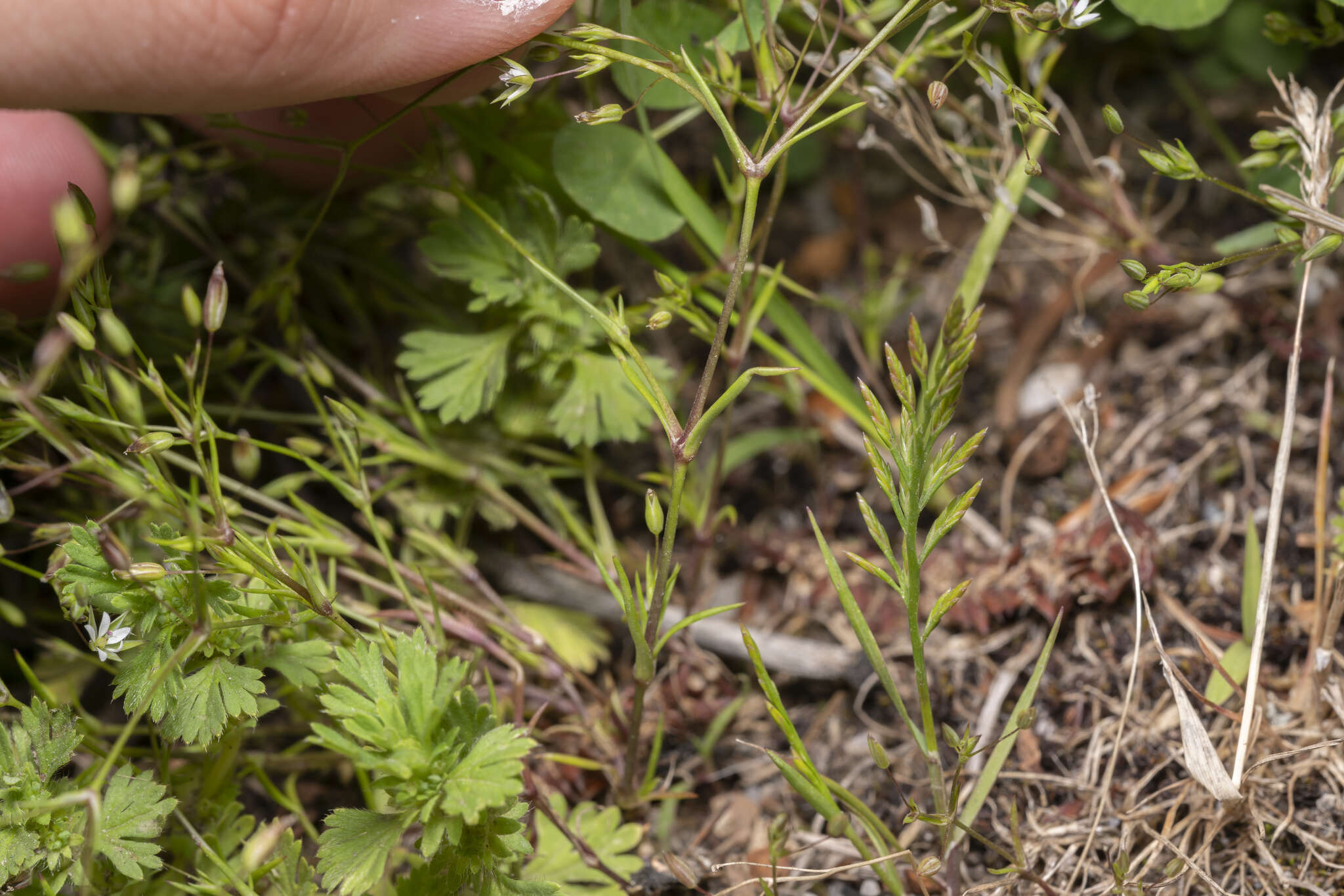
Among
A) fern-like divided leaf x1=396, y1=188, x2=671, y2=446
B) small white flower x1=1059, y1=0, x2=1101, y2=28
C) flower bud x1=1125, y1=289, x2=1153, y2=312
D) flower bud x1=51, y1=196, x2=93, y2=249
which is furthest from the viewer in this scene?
fern-like divided leaf x1=396, y1=188, x2=671, y2=446

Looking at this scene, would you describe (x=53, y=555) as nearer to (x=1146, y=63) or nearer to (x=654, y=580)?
(x=654, y=580)

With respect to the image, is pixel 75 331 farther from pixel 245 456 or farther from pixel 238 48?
pixel 238 48

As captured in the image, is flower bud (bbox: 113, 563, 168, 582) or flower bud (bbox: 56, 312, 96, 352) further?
flower bud (bbox: 113, 563, 168, 582)

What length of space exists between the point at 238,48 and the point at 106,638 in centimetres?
97

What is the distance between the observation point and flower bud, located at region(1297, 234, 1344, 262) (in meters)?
1.53

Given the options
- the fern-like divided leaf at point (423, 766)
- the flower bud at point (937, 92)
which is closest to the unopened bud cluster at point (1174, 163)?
the flower bud at point (937, 92)

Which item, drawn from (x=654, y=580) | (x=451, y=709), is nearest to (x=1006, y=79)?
(x=654, y=580)

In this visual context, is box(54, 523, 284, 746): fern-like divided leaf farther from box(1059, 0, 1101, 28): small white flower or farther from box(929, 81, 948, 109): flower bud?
box(1059, 0, 1101, 28): small white flower

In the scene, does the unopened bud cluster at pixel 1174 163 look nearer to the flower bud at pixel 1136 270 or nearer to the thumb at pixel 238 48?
the flower bud at pixel 1136 270

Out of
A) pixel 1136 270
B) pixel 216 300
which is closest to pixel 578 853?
pixel 216 300

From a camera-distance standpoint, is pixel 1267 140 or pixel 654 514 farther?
pixel 1267 140

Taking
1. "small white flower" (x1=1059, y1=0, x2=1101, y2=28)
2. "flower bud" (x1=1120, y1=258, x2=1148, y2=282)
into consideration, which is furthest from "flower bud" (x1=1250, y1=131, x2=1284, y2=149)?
"small white flower" (x1=1059, y1=0, x2=1101, y2=28)

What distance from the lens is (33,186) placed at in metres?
2.04

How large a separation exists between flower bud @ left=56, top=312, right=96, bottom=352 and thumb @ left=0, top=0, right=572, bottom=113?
0.47m
